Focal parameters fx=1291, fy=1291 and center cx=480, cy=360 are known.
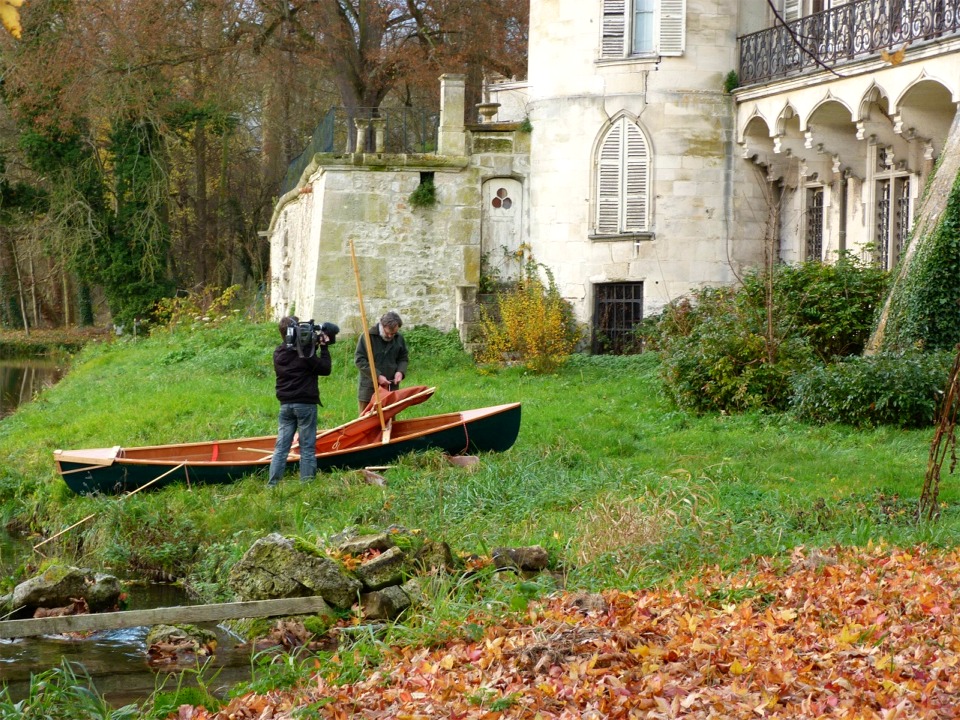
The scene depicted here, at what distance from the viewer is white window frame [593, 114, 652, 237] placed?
23.4 metres

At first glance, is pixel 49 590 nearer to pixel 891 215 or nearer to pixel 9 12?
pixel 9 12

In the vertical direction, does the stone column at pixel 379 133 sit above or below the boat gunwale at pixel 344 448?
above

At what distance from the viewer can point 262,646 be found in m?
9.08

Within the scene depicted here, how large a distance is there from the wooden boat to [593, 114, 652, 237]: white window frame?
1006 cm

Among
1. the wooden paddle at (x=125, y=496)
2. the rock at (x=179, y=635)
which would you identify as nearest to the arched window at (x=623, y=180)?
the wooden paddle at (x=125, y=496)

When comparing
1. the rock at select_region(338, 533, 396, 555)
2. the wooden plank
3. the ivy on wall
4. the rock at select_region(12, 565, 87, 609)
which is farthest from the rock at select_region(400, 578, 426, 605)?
the ivy on wall

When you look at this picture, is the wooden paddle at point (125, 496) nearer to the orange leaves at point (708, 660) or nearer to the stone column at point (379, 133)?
the orange leaves at point (708, 660)

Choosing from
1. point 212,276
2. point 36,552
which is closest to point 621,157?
point 36,552

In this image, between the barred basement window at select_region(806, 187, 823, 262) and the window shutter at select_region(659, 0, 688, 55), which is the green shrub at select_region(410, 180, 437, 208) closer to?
the window shutter at select_region(659, 0, 688, 55)

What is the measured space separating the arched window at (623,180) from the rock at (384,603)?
15.2 metres

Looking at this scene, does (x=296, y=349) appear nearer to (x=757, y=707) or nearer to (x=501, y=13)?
(x=757, y=707)

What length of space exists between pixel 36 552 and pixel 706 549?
6505 millimetres

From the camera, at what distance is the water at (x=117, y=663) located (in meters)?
8.26

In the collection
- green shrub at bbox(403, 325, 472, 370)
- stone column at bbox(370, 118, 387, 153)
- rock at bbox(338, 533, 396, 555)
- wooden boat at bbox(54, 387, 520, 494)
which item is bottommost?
rock at bbox(338, 533, 396, 555)
